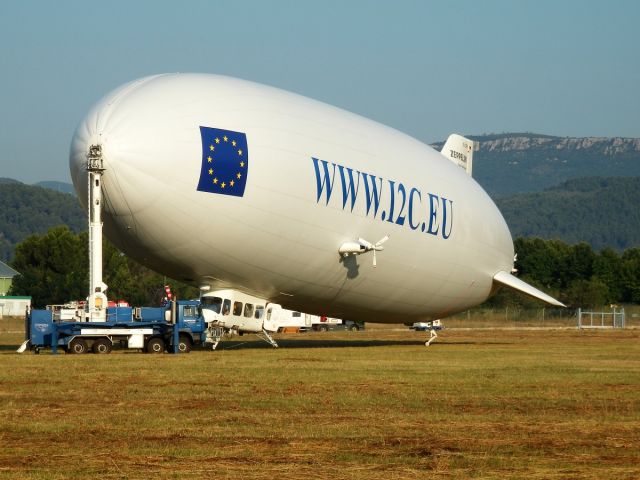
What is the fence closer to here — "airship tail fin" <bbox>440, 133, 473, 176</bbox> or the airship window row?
"airship tail fin" <bbox>440, 133, 473, 176</bbox>

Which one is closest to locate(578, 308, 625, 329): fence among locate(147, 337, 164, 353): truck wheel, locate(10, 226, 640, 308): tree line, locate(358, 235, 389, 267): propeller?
locate(10, 226, 640, 308): tree line

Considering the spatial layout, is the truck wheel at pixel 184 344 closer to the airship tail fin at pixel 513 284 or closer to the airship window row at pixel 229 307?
the airship window row at pixel 229 307

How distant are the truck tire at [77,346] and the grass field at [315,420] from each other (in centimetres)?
508

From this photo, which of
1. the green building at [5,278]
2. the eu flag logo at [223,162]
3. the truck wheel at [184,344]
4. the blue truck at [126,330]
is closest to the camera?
the eu flag logo at [223,162]

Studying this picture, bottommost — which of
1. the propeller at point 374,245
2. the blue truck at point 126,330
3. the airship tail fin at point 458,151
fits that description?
the blue truck at point 126,330

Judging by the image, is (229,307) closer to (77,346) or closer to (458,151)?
(77,346)

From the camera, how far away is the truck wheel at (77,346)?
4150 cm

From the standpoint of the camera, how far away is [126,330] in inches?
1649

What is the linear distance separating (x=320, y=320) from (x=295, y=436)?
80.6m

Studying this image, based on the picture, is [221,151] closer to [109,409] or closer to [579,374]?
[579,374]

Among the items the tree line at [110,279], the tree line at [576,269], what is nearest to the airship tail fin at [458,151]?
the tree line at [110,279]

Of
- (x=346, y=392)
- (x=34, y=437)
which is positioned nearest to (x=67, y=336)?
(x=346, y=392)

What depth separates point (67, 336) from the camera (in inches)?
1631

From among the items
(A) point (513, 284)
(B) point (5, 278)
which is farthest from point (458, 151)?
(B) point (5, 278)
